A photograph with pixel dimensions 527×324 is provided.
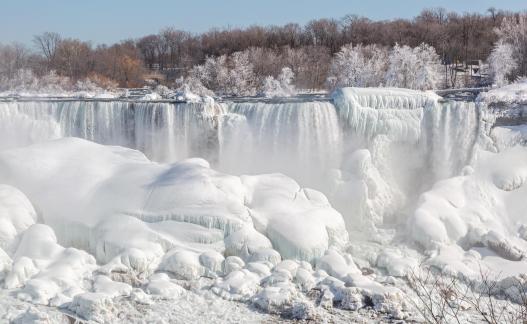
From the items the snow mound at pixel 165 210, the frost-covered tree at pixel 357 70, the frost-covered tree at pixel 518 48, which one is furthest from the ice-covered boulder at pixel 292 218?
the frost-covered tree at pixel 357 70

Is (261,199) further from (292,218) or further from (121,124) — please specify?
(121,124)

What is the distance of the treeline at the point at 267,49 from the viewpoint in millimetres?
38812

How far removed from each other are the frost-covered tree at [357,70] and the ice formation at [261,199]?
55.0ft

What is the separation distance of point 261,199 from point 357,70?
22.3 meters

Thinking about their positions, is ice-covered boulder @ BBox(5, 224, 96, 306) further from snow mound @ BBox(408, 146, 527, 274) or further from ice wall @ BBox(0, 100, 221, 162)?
snow mound @ BBox(408, 146, 527, 274)

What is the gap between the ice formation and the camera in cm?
974

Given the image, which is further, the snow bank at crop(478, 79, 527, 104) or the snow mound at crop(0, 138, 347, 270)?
the snow bank at crop(478, 79, 527, 104)

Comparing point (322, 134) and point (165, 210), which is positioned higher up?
point (322, 134)

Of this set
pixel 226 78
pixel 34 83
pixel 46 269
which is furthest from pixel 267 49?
pixel 46 269

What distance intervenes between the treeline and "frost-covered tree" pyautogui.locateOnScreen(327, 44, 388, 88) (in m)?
0.97

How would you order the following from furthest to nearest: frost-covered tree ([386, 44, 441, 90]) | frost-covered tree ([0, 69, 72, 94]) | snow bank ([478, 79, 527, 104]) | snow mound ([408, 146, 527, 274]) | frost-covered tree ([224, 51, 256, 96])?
frost-covered tree ([0, 69, 72, 94])
frost-covered tree ([224, 51, 256, 96])
frost-covered tree ([386, 44, 441, 90])
snow bank ([478, 79, 527, 104])
snow mound ([408, 146, 527, 274])

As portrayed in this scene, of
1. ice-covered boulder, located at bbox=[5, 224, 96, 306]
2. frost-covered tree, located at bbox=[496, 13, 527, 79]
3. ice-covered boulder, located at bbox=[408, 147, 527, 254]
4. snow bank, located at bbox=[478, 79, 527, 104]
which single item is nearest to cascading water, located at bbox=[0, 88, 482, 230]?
snow bank, located at bbox=[478, 79, 527, 104]

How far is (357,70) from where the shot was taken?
1288 inches

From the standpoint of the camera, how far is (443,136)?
50.1 feet
